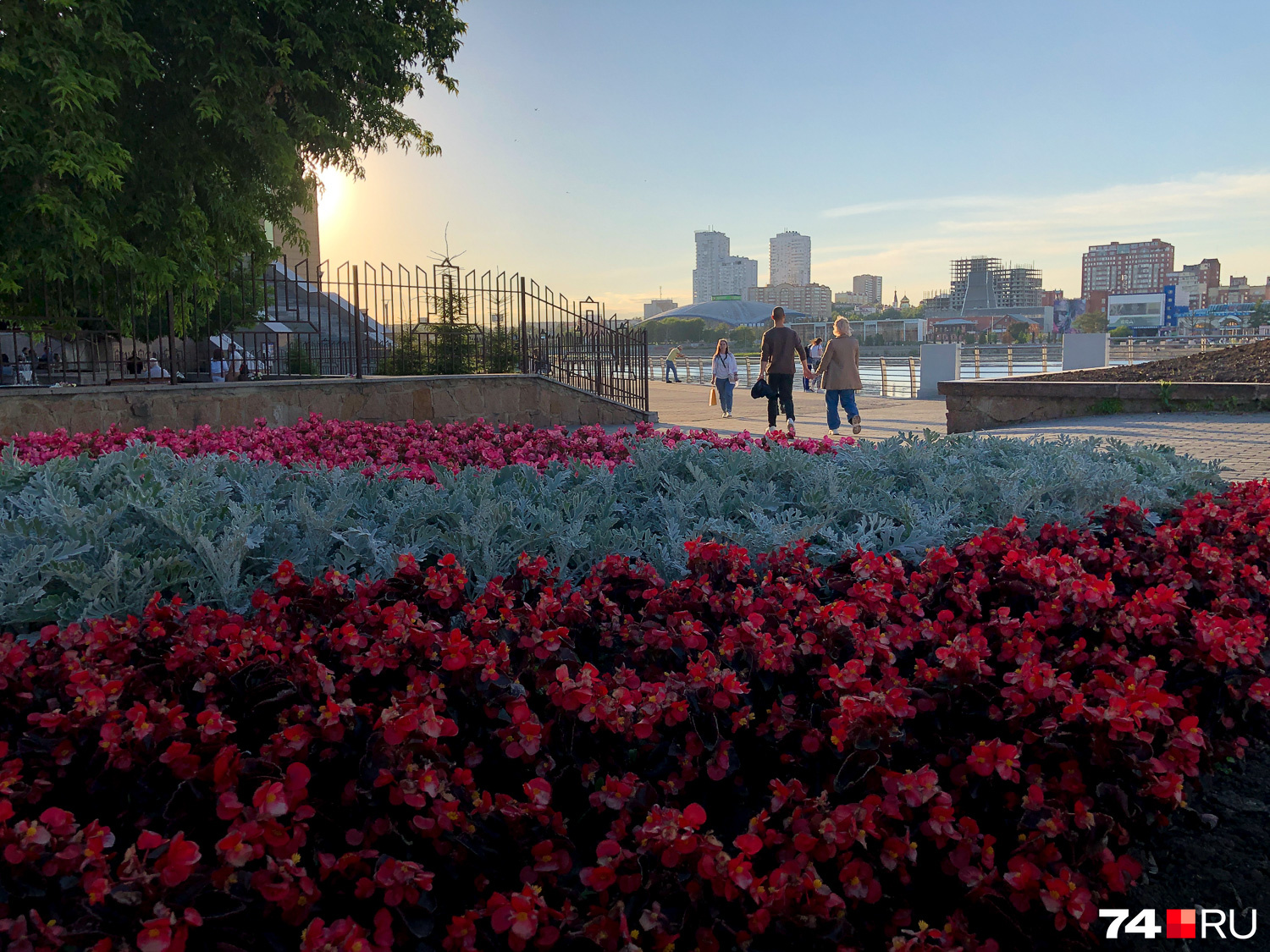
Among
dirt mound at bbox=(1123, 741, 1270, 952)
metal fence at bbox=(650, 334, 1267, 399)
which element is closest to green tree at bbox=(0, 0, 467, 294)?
dirt mound at bbox=(1123, 741, 1270, 952)

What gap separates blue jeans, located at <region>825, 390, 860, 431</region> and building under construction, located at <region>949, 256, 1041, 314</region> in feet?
495

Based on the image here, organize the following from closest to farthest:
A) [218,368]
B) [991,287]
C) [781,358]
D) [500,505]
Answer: [500,505] < [781,358] < [218,368] < [991,287]

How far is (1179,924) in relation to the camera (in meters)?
1.87

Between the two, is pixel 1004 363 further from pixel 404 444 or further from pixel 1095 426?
pixel 404 444

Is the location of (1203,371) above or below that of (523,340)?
below

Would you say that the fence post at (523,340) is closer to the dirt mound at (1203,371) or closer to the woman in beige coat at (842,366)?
the woman in beige coat at (842,366)

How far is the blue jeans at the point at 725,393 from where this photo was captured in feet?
54.8

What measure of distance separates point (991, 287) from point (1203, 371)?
173015 mm

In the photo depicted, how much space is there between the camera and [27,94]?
32.0ft

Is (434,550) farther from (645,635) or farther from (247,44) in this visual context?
(247,44)

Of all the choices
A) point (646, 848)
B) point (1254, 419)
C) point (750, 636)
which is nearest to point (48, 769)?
point (646, 848)

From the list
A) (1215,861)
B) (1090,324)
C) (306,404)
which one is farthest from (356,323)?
(1090,324)

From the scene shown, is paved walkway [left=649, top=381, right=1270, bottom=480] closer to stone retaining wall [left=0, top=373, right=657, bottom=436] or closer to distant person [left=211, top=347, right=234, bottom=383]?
stone retaining wall [left=0, top=373, right=657, bottom=436]

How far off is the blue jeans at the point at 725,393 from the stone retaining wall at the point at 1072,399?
5.08m
